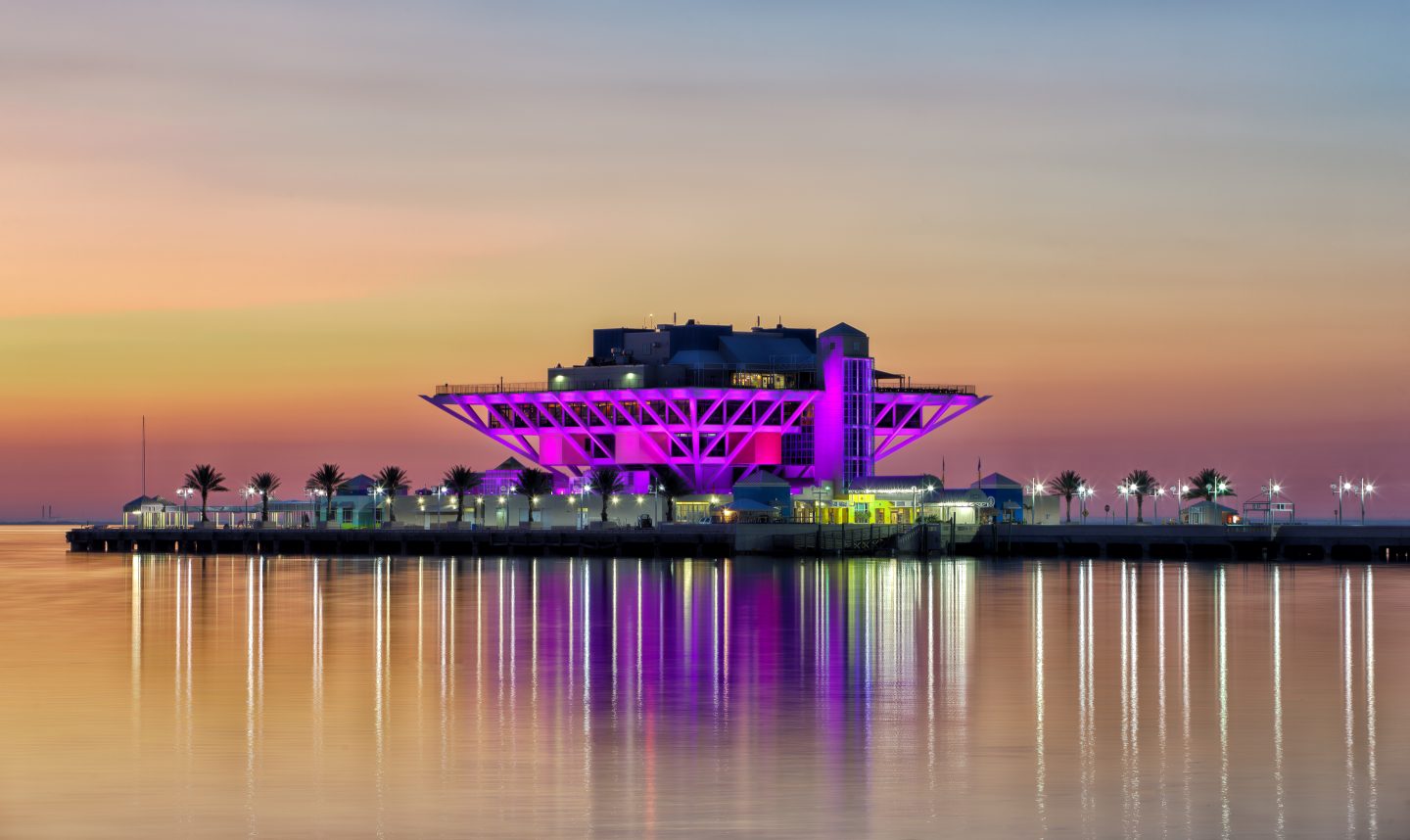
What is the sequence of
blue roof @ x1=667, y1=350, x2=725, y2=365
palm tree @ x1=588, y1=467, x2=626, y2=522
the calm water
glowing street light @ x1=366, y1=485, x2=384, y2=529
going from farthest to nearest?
glowing street light @ x1=366, y1=485, x2=384, y2=529
blue roof @ x1=667, y1=350, x2=725, y2=365
palm tree @ x1=588, y1=467, x2=626, y2=522
the calm water

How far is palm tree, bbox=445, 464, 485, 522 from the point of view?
150 m

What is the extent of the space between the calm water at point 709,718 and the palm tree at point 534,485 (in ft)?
251

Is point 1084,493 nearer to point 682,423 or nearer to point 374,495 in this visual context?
point 682,423

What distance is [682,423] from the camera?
153000 mm

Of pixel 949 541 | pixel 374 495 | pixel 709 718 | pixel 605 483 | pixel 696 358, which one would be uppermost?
pixel 696 358

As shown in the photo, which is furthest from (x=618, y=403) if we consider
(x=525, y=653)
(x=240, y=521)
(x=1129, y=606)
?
(x=525, y=653)

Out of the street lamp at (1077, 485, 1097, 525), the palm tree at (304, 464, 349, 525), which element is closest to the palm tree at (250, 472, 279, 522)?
the palm tree at (304, 464, 349, 525)

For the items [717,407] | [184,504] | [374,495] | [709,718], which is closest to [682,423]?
[717,407]

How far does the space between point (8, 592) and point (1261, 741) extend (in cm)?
6963

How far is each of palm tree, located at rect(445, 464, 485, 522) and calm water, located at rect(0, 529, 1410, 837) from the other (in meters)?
76.0

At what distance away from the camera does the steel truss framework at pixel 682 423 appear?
152 m

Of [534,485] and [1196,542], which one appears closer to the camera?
[1196,542]

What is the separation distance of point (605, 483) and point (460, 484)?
13.1 metres

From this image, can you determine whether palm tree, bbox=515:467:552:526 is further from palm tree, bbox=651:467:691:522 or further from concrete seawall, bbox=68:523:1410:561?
concrete seawall, bbox=68:523:1410:561
